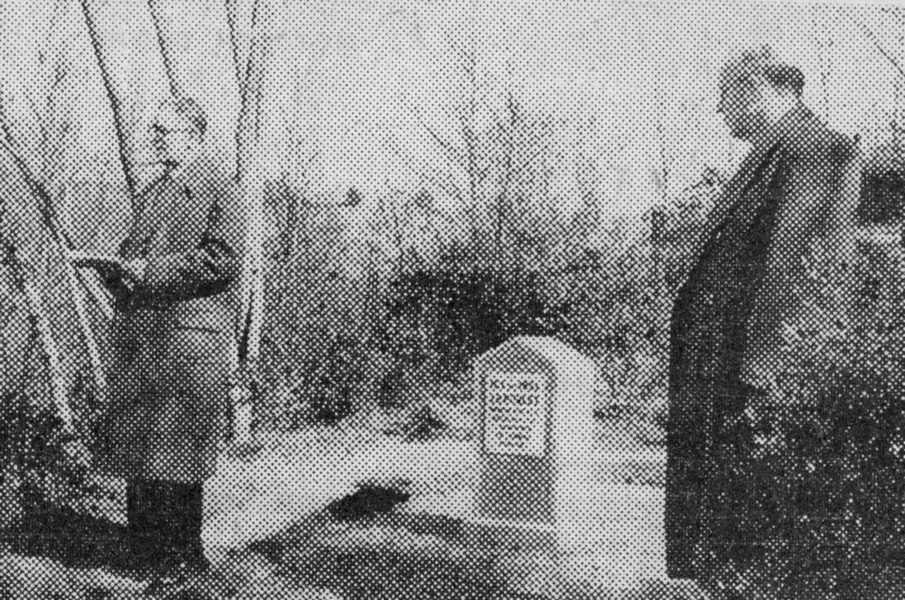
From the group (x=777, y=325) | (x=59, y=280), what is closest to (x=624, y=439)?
(x=59, y=280)

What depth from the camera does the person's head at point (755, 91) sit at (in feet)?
10.2

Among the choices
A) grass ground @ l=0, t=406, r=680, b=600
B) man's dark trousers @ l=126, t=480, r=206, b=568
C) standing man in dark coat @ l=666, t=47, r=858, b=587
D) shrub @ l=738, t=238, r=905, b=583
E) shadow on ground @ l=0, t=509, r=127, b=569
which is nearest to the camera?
standing man in dark coat @ l=666, t=47, r=858, b=587

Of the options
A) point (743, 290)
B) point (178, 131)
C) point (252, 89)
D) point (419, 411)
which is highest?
point (178, 131)

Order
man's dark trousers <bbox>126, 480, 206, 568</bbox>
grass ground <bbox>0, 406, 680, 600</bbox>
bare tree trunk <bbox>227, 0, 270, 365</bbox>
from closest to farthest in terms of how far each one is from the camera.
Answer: grass ground <bbox>0, 406, 680, 600</bbox> < man's dark trousers <bbox>126, 480, 206, 568</bbox> < bare tree trunk <bbox>227, 0, 270, 365</bbox>

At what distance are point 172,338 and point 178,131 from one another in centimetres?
71

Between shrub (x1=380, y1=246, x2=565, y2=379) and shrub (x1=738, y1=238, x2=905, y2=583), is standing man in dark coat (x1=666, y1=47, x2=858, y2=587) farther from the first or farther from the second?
shrub (x1=380, y1=246, x2=565, y2=379)

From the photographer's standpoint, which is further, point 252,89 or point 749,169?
point 252,89

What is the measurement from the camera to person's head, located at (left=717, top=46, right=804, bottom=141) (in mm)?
3107

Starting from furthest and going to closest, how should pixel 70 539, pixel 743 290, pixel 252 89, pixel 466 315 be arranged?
pixel 466 315, pixel 252 89, pixel 70 539, pixel 743 290

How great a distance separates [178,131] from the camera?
11.8 ft

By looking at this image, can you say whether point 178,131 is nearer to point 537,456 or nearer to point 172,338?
point 172,338

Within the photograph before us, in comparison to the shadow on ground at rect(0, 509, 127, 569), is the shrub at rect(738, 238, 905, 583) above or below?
above

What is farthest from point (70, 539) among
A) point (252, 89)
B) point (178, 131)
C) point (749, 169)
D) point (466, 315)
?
point (466, 315)

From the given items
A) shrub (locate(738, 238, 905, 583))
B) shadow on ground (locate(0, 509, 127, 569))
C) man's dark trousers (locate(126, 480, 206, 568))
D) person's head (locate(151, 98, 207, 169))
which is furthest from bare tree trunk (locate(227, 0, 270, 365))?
shrub (locate(738, 238, 905, 583))
